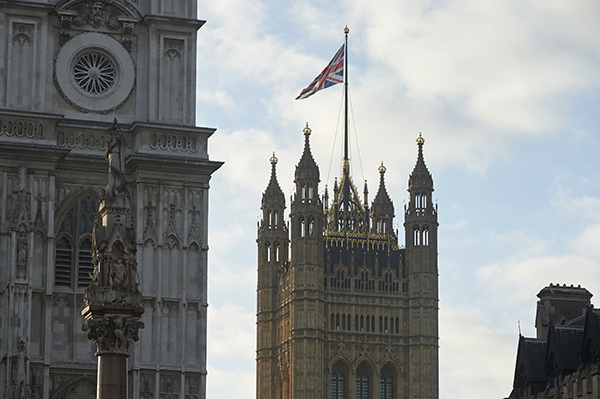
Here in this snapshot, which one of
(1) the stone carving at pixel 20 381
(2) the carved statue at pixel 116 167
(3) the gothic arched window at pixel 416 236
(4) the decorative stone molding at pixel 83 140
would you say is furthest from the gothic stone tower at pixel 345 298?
(2) the carved statue at pixel 116 167

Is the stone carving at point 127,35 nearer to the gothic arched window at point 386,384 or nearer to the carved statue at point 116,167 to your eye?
the carved statue at point 116,167

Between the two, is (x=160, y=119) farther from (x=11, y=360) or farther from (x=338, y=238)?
(x=338, y=238)

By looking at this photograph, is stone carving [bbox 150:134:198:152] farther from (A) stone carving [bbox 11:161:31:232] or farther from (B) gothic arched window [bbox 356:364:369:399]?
(B) gothic arched window [bbox 356:364:369:399]

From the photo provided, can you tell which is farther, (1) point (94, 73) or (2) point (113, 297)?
(1) point (94, 73)

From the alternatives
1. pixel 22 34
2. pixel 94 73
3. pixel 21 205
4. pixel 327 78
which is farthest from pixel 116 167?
pixel 327 78

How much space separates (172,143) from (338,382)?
3520 inches

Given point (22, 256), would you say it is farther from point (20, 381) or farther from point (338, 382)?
point (338, 382)

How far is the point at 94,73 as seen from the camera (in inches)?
1879

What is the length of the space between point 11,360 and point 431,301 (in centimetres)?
9308

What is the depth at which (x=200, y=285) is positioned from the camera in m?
46.2

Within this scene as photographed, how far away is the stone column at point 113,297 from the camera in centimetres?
2256

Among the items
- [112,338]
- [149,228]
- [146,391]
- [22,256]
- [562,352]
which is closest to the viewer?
[112,338]

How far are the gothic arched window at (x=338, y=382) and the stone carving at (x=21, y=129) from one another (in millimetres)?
90357

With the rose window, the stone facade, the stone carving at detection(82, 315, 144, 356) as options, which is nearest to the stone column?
the stone carving at detection(82, 315, 144, 356)
